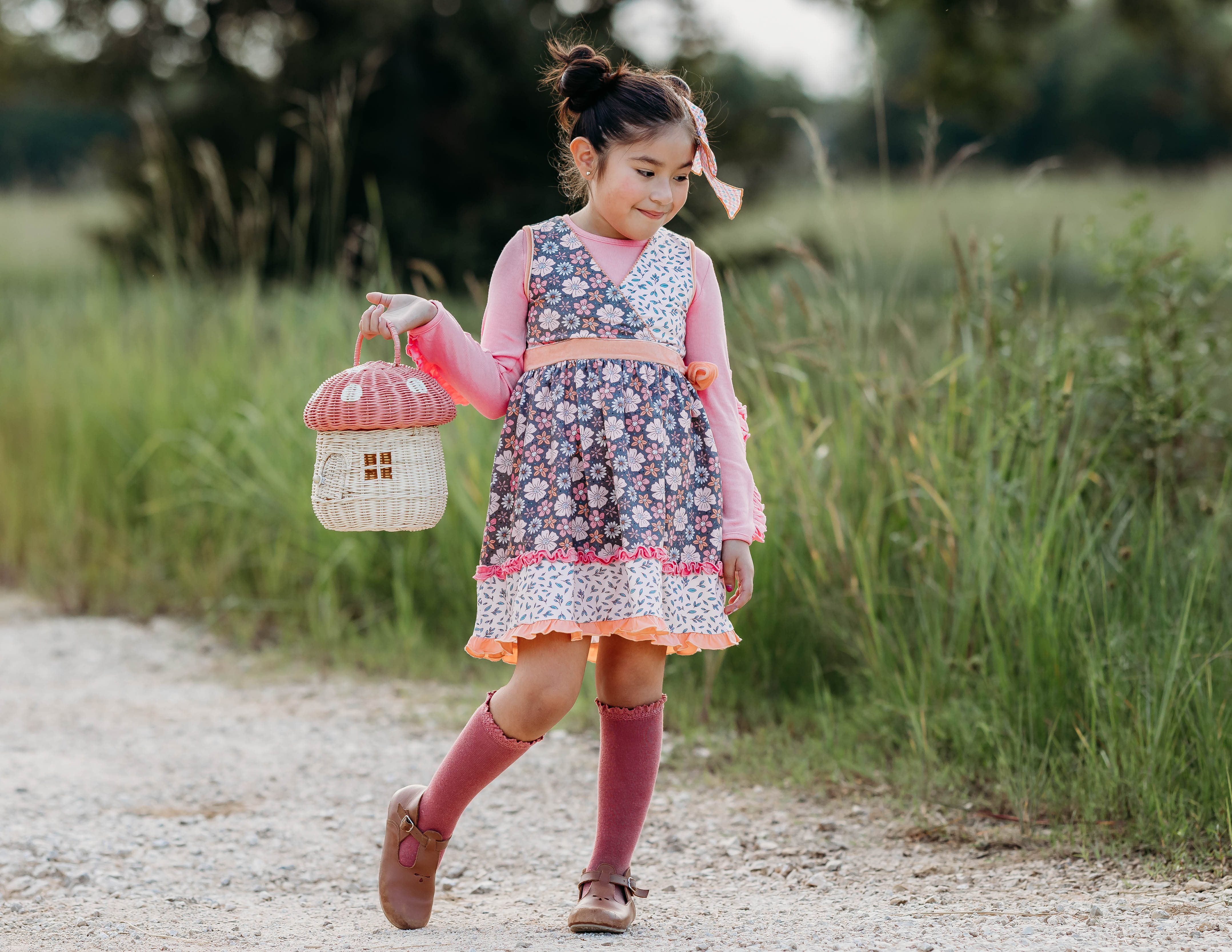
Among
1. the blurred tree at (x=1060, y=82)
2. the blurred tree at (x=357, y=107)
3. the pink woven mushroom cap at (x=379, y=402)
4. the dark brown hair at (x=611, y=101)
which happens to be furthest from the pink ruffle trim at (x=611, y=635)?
the blurred tree at (x=1060, y=82)

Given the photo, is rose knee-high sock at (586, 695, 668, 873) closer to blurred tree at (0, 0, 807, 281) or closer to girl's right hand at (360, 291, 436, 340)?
girl's right hand at (360, 291, 436, 340)

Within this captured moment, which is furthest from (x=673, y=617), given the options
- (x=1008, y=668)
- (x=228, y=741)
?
(x=228, y=741)

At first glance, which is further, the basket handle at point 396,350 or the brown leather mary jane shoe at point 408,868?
the brown leather mary jane shoe at point 408,868

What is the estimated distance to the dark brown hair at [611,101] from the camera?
7.30ft

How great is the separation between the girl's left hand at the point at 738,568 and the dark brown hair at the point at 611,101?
72 centimetres

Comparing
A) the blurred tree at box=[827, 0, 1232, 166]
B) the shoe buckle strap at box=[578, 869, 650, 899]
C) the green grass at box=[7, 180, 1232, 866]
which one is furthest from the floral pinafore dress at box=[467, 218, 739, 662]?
the blurred tree at box=[827, 0, 1232, 166]

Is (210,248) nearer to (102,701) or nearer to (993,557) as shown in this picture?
(102,701)

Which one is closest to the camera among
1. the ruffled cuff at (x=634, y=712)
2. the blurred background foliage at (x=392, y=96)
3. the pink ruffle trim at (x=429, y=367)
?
the pink ruffle trim at (x=429, y=367)

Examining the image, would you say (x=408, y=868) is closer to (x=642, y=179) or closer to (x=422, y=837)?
(x=422, y=837)

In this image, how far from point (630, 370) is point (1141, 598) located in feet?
4.99

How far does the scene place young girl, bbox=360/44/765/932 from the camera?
2162 millimetres

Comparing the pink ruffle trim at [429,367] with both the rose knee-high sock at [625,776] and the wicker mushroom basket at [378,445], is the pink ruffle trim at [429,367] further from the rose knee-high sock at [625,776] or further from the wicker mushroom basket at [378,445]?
the rose knee-high sock at [625,776]

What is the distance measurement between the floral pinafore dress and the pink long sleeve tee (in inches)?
0.8

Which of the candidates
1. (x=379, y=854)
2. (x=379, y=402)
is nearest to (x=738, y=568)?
(x=379, y=402)
